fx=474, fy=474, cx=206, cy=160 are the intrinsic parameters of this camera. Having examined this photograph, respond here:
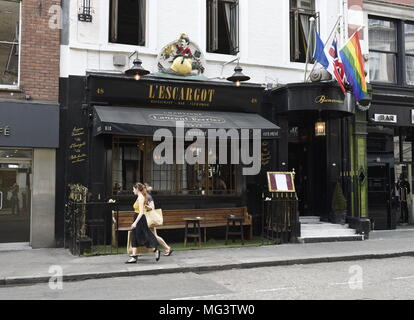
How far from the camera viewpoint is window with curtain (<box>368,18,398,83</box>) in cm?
1580

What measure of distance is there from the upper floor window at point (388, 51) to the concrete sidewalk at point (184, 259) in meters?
5.94

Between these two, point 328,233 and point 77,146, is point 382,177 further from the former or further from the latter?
point 77,146

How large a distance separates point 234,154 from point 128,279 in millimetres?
5951

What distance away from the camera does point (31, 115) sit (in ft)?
37.8

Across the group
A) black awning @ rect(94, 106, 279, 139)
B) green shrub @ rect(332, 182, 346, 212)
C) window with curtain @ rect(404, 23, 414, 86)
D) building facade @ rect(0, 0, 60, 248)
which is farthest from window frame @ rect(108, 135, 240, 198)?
window with curtain @ rect(404, 23, 414, 86)

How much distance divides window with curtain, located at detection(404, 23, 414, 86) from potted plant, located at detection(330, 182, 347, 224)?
5.18 meters

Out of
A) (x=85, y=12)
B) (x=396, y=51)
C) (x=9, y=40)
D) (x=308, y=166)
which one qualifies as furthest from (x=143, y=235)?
(x=396, y=51)

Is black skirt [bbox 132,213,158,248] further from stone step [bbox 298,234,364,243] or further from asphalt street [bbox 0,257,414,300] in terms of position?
stone step [bbox 298,234,364,243]

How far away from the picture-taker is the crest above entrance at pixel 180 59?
12.9 metres

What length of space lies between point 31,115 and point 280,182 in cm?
665

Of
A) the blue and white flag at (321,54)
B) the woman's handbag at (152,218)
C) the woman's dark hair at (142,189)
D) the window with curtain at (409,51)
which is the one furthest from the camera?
the window with curtain at (409,51)

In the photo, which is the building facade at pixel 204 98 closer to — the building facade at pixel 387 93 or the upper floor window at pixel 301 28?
the upper floor window at pixel 301 28

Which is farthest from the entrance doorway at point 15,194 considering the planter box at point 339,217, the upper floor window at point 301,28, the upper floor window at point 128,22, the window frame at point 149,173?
the planter box at point 339,217

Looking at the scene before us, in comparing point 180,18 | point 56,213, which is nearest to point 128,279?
point 56,213
